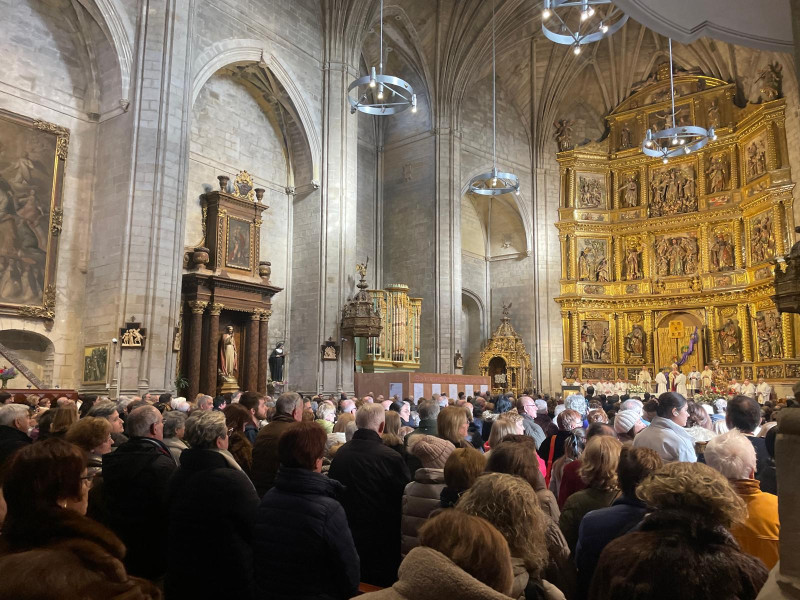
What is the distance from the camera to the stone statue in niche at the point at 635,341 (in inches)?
973

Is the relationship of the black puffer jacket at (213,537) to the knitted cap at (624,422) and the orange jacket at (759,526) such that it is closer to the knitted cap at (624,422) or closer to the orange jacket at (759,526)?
the orange jacket at (759,526)

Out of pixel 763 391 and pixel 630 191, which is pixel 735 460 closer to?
pixel 763 391

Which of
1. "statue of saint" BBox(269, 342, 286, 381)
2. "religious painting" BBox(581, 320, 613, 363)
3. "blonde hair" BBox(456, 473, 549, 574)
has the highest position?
"religious painting" BBox(581, 320, 613, 363)

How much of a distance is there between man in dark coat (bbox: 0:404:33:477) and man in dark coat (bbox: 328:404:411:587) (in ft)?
6.57

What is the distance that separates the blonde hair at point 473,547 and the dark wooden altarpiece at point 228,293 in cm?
1352

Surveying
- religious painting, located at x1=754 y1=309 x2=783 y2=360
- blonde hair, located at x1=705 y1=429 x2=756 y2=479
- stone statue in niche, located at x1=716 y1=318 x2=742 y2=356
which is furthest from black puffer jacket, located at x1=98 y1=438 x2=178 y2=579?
stone statue in niche, located at x1=716 y1=318 x2=742 y2=356

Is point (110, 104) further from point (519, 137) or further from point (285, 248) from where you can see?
point (519, 137)

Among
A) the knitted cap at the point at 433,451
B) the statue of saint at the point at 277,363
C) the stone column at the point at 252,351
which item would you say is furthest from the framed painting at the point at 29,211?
the knitted cap at the point at 433,451

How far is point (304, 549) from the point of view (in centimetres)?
268

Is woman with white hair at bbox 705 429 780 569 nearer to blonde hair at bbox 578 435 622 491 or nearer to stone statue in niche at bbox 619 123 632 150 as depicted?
blonde hair at bbox 578 435 622 491

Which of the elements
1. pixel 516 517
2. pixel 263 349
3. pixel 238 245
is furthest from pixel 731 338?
pixel 516 517

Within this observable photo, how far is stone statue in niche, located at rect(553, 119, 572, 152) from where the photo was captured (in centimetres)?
2638

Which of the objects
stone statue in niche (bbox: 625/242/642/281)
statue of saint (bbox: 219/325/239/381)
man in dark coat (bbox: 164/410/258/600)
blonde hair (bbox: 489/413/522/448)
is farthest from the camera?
stone statue in niche (bbox: 625/242/642/281)

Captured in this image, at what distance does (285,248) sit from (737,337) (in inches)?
615
